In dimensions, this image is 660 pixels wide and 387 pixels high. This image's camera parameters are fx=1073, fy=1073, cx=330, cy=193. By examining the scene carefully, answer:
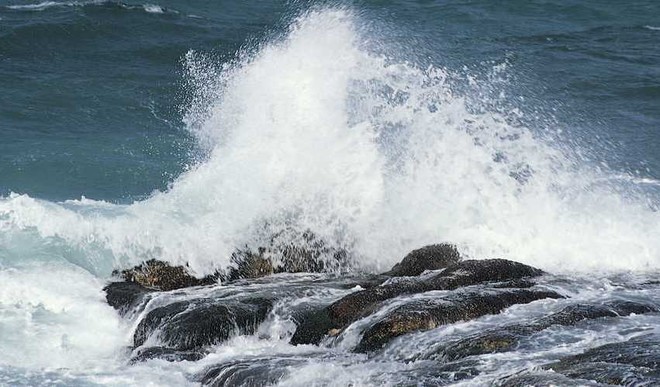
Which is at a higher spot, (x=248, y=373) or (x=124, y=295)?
(x=124, y=295)

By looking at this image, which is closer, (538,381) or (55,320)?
(538,381)

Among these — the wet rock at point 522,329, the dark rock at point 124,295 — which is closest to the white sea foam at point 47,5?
the dark rock at point 124,295

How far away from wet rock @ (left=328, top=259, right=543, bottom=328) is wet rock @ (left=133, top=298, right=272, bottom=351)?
33.9 inches

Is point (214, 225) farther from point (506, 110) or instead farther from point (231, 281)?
point (506, 110)

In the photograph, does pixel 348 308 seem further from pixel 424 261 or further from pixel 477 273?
pixel 424 261

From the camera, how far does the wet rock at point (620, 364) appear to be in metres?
8.13

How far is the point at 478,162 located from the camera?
15.3 meters

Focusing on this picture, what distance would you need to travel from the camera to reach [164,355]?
406 inches

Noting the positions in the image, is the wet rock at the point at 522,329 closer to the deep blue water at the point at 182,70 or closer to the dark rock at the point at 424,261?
the dark rock at the point at 424,261

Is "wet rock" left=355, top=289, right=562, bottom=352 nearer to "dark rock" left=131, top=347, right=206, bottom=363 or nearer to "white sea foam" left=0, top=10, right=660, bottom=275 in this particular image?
"dark rock" left=131, top=347, right=206, bottom=363

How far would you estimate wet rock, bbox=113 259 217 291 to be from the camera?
12.8 m

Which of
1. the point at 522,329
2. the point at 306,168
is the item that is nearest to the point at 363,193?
the point at 306,168

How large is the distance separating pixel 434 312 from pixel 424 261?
7.72 ft

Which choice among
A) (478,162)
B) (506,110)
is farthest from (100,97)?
Result: (478,162)
